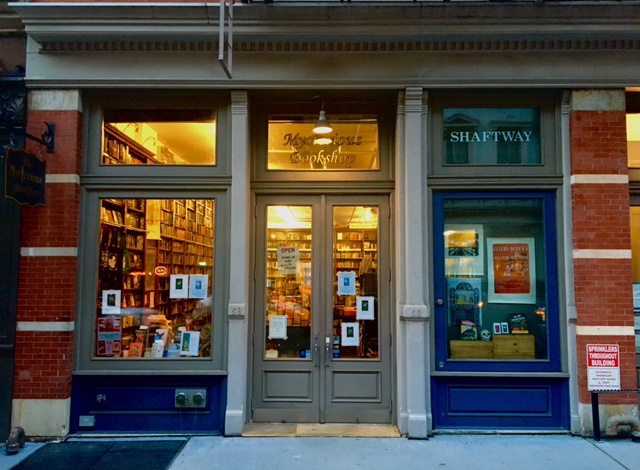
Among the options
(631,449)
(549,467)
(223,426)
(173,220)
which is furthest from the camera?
(173,220)

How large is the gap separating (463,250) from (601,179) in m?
1.87

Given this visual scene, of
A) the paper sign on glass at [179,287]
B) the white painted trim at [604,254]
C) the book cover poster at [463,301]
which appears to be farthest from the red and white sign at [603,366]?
the paper sign on glass at [179,287]

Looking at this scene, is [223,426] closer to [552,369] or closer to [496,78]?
[552,369]

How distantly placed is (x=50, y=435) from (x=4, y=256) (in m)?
2.22

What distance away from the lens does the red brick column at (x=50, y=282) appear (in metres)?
5.84

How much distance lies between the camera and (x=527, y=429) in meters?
5.98

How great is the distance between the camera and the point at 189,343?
6.21 metres

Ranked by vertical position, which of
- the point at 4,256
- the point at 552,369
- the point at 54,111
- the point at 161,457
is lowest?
the point at 161,457

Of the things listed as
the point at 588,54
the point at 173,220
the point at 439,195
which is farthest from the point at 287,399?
the point at 588,54

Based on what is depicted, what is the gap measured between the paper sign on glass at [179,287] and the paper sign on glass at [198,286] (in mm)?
52

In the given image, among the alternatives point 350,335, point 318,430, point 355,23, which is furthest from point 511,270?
point 355,23

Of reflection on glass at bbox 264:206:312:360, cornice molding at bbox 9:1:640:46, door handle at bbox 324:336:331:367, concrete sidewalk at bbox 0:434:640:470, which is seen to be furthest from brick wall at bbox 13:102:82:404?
door handle at bbox 324:336:331:367

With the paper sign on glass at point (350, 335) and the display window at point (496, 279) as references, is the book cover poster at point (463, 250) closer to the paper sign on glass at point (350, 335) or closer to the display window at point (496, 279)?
the display window at point (496, 279)

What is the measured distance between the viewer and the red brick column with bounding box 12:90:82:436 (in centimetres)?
584
